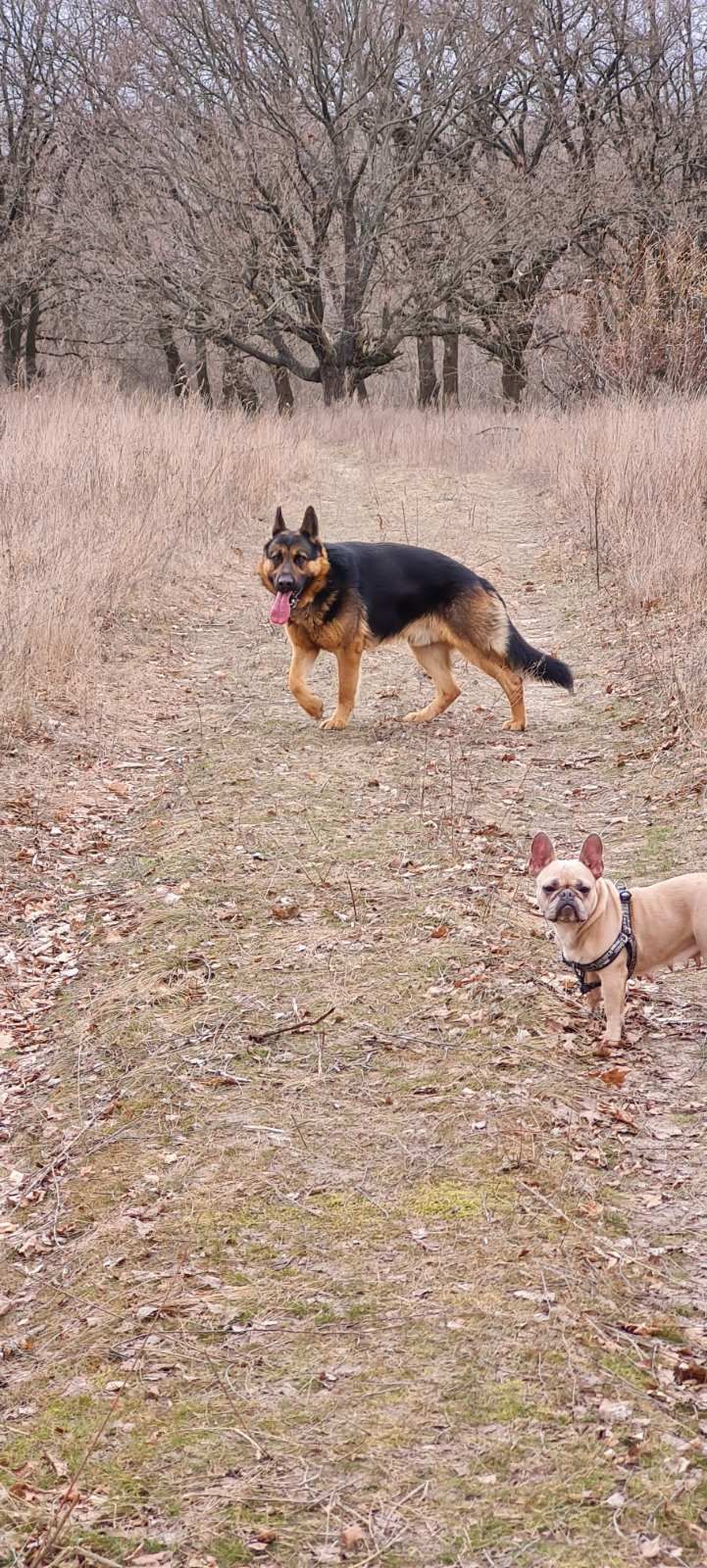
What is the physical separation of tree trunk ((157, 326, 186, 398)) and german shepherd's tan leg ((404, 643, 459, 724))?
17096mm

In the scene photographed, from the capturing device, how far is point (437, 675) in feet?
29.7

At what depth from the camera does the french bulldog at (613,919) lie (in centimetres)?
478

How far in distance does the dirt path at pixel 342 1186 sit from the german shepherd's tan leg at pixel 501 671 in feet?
2.95

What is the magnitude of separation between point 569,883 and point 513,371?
26402 millimetres

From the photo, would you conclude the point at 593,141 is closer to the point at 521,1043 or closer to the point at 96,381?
the point at 96,381

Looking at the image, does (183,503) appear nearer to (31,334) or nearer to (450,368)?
(31,334)

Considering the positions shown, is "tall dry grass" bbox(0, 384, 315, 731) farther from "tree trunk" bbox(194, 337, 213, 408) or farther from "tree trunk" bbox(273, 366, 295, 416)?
"tree trunk" bbox(273, 366, 295, 416)

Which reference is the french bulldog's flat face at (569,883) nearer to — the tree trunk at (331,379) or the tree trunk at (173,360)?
the tree trunk at (173,360)

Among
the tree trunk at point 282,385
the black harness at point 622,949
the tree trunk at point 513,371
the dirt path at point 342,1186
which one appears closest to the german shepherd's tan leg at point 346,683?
the dirt path at point 342,1186

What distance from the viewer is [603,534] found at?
12984 mm

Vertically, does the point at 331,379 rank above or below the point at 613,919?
above

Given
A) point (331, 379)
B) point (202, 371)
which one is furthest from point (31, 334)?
point (331, 379)

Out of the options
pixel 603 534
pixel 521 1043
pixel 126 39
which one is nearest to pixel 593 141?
pixel 126 39

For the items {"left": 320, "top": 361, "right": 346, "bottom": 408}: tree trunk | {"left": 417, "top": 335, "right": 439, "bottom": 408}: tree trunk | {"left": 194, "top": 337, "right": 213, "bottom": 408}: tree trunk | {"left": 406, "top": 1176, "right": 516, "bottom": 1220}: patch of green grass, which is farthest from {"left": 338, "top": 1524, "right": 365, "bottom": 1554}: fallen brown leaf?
{"left": 417, "top": 335, "right": 439, "bottom": 408}: tree trunk
